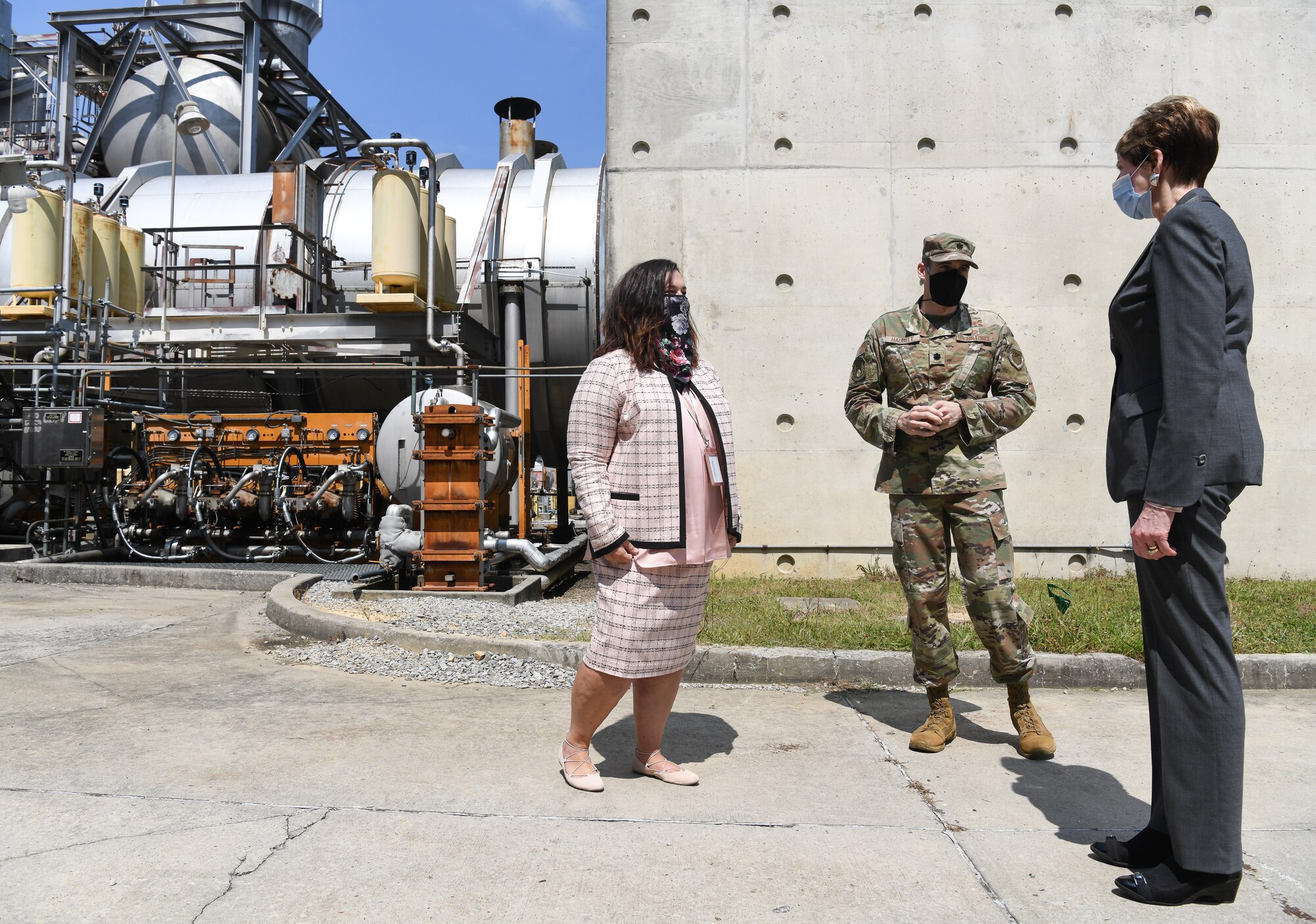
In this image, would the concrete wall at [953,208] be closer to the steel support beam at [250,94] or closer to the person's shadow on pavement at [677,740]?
the person's shadow on pavement at [677,740]

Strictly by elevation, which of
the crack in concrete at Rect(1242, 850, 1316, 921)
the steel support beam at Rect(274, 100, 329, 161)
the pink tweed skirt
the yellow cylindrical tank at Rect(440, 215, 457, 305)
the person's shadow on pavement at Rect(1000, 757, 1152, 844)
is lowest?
the person's shadow on pavement at Rect(1000, 757, 1152, 844)

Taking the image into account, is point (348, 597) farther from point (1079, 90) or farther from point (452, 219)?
point (1079, 90)

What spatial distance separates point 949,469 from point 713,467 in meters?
1.01

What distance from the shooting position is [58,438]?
9.76 m

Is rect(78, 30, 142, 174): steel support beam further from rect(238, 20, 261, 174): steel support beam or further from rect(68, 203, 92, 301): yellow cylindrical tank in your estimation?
rect(68, 203, 92, 301): yellow cylindrical tank

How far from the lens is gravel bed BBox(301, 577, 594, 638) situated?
5.68 meters

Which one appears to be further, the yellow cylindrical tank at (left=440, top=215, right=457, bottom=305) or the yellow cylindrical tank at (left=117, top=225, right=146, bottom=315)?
the yellow cylindrical tank at (left=117, top=225, right=146, bottom=315)

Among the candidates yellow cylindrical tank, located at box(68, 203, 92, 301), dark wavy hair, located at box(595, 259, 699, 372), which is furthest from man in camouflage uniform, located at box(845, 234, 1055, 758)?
yellow cylindrical tank, located at box(68, 203, 92, 301)

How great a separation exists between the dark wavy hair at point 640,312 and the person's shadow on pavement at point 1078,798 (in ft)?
6.02

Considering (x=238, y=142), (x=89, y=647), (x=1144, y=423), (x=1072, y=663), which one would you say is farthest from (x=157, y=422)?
(x=1144, y=423)

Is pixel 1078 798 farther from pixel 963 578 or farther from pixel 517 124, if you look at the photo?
pixel 517 124

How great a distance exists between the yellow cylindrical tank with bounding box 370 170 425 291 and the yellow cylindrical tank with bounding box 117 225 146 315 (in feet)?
13.4

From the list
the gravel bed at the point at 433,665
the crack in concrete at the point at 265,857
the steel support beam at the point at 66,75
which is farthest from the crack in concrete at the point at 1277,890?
the steel support beam at the point at 66,75

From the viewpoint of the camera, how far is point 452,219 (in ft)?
39.1
